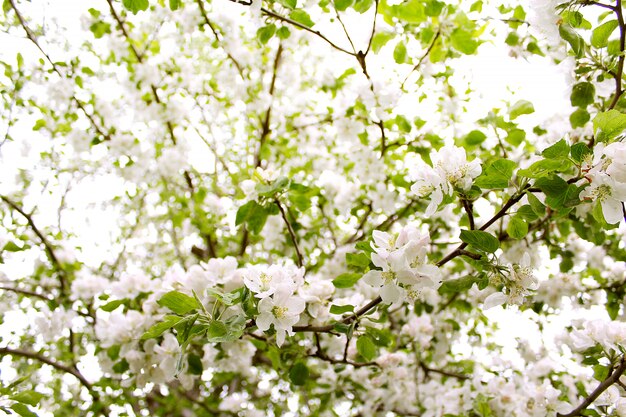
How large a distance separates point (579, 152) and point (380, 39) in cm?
137

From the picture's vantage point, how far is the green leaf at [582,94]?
184 centimetres

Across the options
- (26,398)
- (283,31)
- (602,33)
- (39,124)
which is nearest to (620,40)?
(602,33)

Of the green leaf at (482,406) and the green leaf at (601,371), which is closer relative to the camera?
the green leaf at (601,371)

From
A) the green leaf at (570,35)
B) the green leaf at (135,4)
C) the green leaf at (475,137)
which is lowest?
the green leaf at (570,35)

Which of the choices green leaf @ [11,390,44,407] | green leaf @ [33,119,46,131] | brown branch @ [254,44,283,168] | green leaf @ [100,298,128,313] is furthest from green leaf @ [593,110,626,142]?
green leaf @ [33,119,46,131]

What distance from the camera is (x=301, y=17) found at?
2.10 metres

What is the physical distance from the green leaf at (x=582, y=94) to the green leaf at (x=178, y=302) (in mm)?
1585

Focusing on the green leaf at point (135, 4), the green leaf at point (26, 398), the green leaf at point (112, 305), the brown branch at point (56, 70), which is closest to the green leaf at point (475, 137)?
the green leaf at point (135, 4)

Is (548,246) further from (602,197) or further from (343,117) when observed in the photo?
(602,197)

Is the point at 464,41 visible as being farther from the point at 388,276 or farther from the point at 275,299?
the point at 275,299

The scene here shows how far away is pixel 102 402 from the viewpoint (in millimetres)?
2932

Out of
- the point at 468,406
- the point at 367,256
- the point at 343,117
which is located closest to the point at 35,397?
the point at 367,256

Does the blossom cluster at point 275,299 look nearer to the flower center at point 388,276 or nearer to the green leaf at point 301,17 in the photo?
the flower center at point 388,276

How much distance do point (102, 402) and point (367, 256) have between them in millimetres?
2258
